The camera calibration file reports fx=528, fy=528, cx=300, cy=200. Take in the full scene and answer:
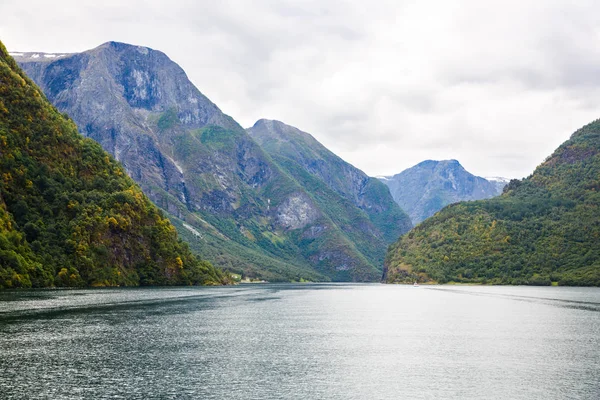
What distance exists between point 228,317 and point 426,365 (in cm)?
6418

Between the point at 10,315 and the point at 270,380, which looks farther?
the point at 10,315

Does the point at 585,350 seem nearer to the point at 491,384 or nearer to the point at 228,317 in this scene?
the point at 491,384

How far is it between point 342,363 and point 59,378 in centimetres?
3002

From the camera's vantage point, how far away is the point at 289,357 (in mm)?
65062

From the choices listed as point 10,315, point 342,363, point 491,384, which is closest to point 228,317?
point 10,315

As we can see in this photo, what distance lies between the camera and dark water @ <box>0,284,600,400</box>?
47625 millimetres

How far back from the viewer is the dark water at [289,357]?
156 feet

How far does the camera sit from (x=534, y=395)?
4612 cm

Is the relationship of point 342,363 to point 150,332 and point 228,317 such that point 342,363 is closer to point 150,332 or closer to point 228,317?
point 150,332

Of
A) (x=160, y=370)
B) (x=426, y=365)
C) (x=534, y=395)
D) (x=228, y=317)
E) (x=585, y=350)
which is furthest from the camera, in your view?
(x=228, y=317)

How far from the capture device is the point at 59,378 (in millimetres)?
50375

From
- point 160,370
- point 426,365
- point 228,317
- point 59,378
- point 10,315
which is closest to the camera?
point 59,378

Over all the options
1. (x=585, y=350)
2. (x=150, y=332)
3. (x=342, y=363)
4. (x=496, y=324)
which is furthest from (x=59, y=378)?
(x=496, y=324)

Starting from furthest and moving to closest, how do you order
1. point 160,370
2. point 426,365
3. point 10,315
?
point 10,315 < point 426,365 < point 160,370
